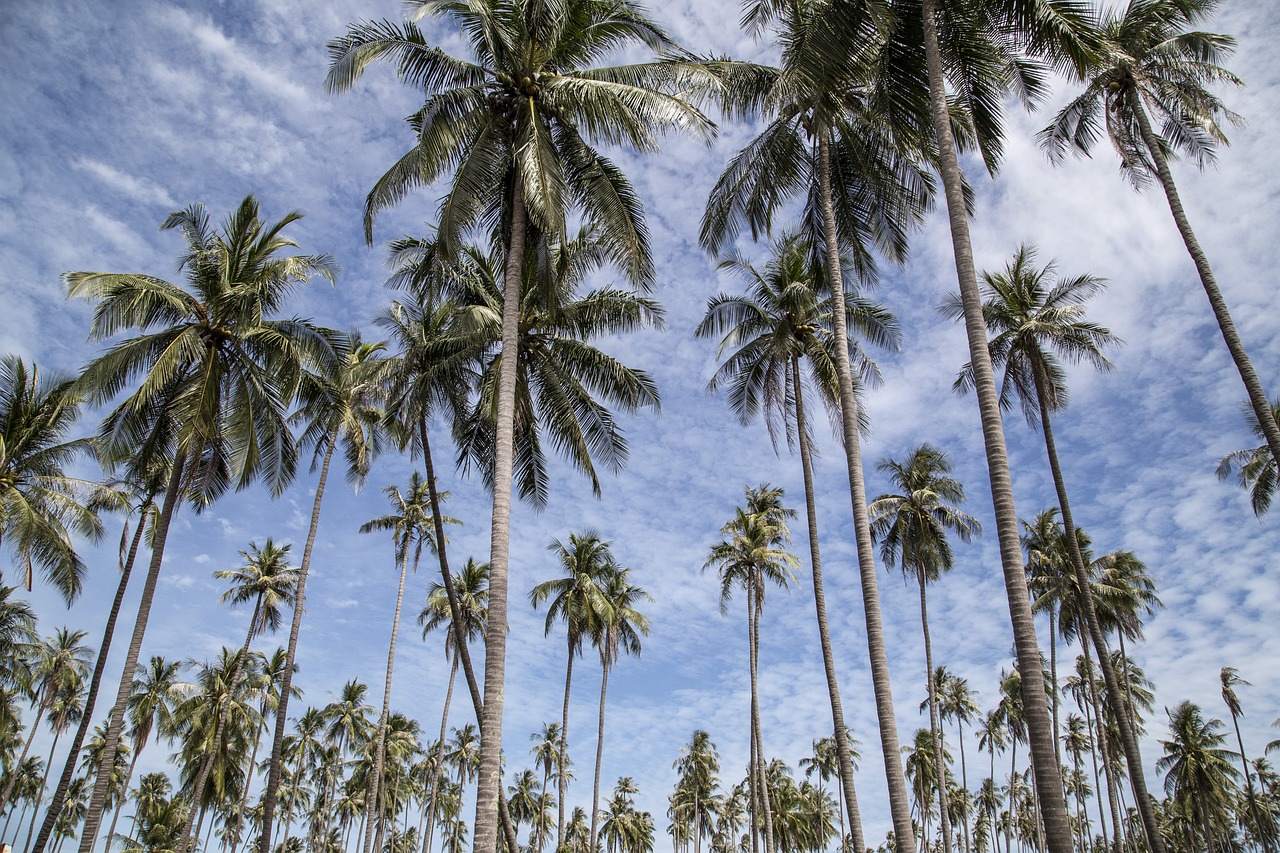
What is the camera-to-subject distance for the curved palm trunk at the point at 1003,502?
7.88m

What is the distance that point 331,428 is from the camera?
25.2 m

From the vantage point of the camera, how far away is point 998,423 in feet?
31.6

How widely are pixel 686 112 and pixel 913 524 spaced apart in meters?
22.7

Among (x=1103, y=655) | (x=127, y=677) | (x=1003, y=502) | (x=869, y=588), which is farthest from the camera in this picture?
(x=1103, y=655)

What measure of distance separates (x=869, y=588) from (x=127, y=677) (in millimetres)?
14749

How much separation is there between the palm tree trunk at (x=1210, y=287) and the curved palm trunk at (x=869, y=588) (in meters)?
7.85

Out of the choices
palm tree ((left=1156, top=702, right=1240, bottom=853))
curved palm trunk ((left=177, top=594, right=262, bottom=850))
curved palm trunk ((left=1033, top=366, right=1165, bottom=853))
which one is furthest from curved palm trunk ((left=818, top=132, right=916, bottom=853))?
palm tree ((left=1156, top=702, right=1240, bottom=853))

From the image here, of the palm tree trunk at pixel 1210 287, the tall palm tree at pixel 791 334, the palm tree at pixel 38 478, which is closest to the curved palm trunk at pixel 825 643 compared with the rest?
the tall palm tree at pixel 791 334

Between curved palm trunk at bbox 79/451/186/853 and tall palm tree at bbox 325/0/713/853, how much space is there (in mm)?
7889

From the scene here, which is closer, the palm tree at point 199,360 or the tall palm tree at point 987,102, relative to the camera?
the tall palm tree at point 987,102

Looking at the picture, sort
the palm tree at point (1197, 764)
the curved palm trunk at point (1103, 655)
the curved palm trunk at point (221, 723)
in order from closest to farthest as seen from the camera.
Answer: the curved palm trunk at point (1103, 655) < the curved palm trunk at point (221, 723) < the palm tree at point (1197, 764)

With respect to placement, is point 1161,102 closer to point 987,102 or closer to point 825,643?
point 987,102

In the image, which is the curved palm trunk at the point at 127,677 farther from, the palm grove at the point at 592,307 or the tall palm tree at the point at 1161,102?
the tall palm tree at the point at 1161,102

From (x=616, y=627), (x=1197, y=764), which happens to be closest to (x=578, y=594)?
(x=616, y=627)
